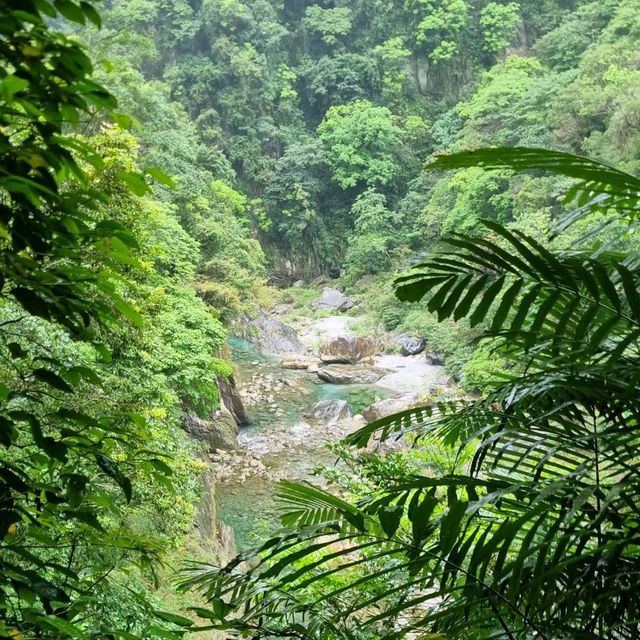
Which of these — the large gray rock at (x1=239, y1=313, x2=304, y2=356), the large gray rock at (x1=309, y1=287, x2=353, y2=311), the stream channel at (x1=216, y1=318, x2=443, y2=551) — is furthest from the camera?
the large gray rock at (x1=309, y1=287, x2=353, y2=311)

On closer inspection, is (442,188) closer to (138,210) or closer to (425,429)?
(138,210)

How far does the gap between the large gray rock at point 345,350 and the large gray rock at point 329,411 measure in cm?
262

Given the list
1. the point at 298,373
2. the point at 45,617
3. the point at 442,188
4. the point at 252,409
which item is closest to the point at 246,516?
the point at 252,409

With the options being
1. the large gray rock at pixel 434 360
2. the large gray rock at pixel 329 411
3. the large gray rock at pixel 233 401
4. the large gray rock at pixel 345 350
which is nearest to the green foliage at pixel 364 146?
the large gray rock at pixel 345 350

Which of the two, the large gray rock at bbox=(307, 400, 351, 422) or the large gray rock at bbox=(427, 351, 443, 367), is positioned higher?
the large gray rock at bbox=(427, 351, 443, 367)

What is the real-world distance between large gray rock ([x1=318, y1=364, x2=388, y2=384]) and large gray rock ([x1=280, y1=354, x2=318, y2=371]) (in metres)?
0.37

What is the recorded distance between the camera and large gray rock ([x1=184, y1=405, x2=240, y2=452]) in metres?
7.45

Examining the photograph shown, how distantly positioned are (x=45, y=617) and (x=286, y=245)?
1844 centimetres

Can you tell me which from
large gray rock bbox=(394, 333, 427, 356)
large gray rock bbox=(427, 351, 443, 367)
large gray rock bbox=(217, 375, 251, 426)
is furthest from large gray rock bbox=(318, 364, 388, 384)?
large gray rock bbox=(217, 375, 251, 426)

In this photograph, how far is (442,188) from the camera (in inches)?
592

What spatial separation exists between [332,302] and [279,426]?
7335mm

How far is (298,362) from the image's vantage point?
38.8ft

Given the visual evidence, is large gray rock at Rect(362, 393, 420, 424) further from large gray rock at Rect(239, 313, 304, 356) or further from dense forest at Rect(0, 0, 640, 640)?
large gray rock at Rect(239, 313, 304, 356)

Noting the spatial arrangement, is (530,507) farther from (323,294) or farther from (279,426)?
(323,294)
